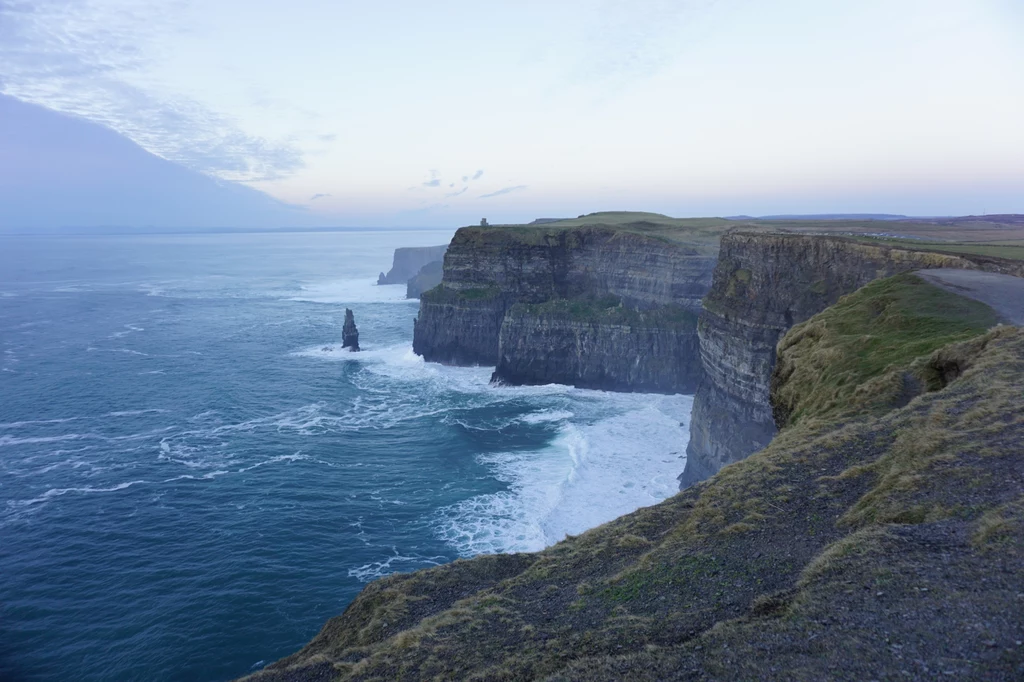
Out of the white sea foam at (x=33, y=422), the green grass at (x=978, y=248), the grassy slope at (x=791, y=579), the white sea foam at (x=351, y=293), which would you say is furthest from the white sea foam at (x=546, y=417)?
the white sea foam at (x=351, y=293)

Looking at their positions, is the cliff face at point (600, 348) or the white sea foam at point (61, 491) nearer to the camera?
the white sea foam at point (61, 491)

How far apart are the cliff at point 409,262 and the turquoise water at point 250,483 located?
100m

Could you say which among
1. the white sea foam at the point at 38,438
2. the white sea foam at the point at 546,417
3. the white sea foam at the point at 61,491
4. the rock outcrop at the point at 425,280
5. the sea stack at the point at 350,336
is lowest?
the white sea foam at the point at 546,417

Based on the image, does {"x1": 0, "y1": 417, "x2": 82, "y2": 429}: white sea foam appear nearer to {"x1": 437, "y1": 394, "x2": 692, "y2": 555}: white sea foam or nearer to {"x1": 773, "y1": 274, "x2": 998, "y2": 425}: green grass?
{"x1": 437, "y1": 394, "x2": 692, "y2": 555}: white sea foam

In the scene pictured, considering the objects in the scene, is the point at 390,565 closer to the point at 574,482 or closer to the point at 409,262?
the point at 574,482

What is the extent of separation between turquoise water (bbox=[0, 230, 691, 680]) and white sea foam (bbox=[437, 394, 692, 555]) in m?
0.19

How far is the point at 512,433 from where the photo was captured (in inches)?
2222

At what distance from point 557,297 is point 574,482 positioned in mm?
39829

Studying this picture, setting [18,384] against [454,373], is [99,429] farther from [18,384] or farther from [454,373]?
[454,373]

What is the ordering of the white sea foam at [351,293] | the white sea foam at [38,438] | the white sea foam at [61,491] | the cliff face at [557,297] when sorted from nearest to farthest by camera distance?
the white sea foam at [61,491] → the white sea foam at [38,438] → the cliff face at [557,297] → the white sea foam at [351,293]

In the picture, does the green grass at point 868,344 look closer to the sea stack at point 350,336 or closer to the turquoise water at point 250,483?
the turquoise water at point 250,483

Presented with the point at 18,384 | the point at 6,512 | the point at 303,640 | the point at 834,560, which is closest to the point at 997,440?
the point at 834,560

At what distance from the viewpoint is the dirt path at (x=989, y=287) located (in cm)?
2488

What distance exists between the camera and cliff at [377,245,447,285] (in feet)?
606
